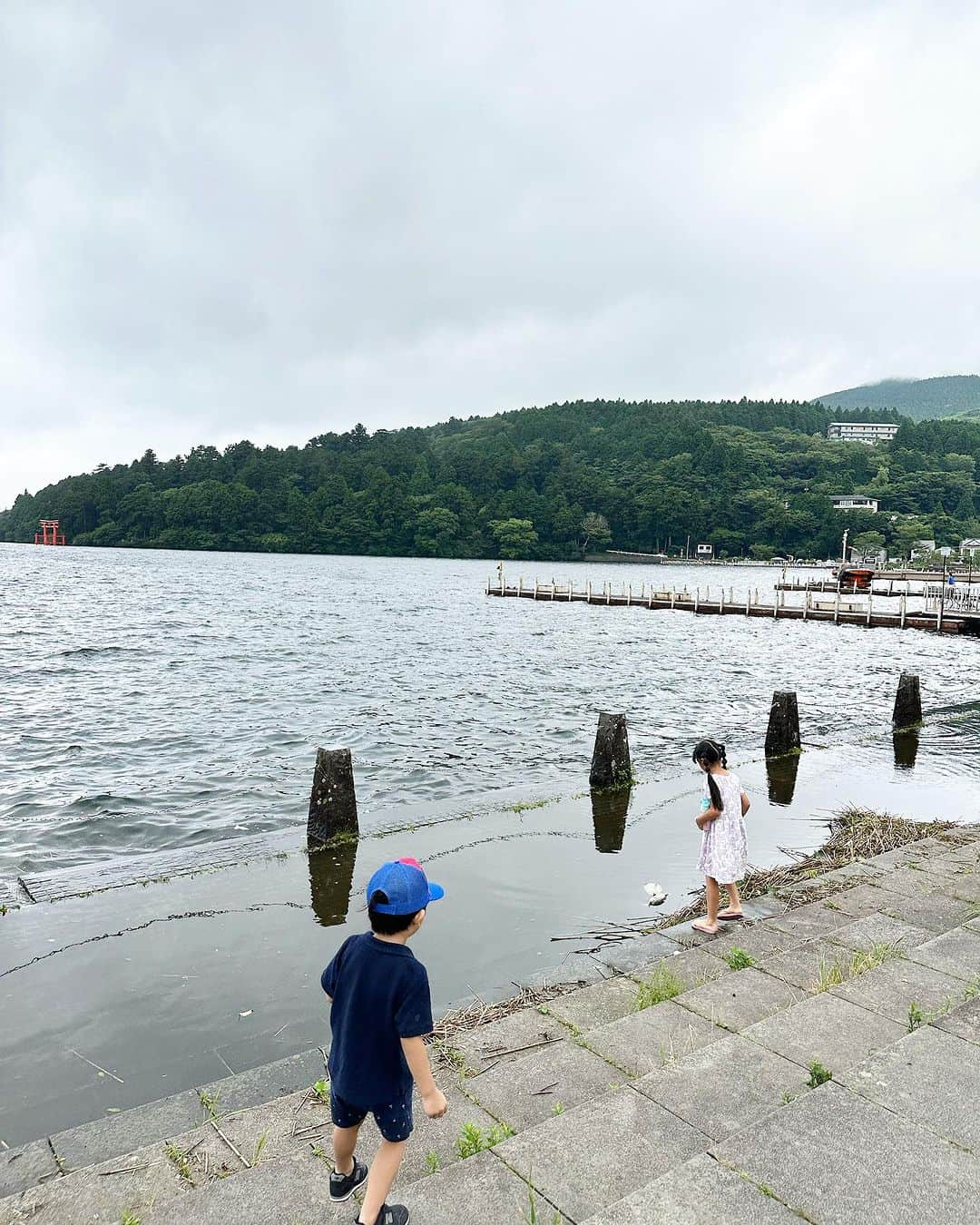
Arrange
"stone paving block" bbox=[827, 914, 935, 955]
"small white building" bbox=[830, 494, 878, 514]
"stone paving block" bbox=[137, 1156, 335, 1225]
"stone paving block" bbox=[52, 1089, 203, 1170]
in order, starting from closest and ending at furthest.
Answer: "stone paving block" bbox=[137, 1156, 335, 1225]
"stone paving block" bbox=[52, 1089, 203, 1170]
"stone paving block" bbox=[827, 914, 935, 955]
"small white building" bbox=[830, 494, 878, 514]

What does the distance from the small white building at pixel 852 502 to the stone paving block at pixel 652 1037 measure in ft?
580

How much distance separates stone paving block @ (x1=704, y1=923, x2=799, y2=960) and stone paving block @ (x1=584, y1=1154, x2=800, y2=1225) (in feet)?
11.5

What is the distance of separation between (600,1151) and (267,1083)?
8.46ft

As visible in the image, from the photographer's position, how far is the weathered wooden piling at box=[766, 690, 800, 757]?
16.6 m

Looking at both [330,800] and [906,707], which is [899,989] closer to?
[330,800]

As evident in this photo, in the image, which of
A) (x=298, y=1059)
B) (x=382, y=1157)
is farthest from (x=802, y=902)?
(x=382, y=1157)

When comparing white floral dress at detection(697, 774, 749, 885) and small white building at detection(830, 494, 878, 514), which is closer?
white floral dress at detection(697, 774, 749, 885)

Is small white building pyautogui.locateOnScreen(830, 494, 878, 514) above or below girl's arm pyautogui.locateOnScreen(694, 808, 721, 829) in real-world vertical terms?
above

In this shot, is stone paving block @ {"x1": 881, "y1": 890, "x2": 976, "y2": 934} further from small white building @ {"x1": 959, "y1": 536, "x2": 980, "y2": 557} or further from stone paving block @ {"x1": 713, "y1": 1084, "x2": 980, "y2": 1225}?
small white building @ {"x1": 959, "y1": 536, "x2": 980, "y2": 557}

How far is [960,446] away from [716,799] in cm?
22239

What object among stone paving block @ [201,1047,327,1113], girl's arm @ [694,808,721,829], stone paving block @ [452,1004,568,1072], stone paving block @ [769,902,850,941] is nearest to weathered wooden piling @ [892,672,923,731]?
stone paving block @ [769,902,850,941]

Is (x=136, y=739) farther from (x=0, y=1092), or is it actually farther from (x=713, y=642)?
(x=713, y=642)

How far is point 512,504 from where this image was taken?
558 ft

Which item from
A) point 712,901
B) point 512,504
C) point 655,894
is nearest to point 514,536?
point 512,504
